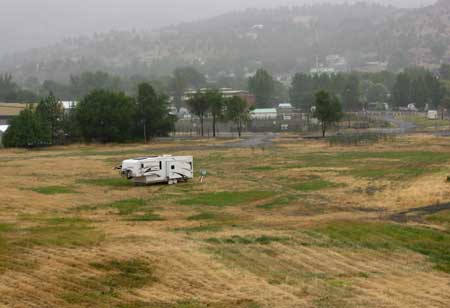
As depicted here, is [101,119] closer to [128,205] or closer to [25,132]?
[25,132]

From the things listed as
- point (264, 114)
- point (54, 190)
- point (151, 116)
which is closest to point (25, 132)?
point (151, 116)

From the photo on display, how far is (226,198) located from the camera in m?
32.6

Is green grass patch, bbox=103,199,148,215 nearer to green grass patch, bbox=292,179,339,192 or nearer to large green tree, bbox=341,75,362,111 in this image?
green grass patch, bbox=292,179,339,192

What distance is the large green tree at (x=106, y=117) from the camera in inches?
3361

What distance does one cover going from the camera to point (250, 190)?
35594 mm

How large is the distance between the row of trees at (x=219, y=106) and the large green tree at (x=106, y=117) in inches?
509

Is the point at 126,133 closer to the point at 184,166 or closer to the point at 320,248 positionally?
the point at 184,166

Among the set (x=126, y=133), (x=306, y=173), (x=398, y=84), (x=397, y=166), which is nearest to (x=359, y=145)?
(x=397, y=166)

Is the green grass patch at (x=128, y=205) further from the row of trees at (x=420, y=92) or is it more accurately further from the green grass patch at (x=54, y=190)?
the row of trees at (x=420, y=92)

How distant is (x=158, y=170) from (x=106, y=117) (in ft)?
160

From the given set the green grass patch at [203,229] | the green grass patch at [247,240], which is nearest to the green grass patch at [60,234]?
the green grass patch at [203,229]

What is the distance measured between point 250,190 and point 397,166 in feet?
49.9

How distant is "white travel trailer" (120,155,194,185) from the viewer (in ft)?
124

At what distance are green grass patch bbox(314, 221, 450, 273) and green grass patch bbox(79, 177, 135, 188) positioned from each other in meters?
17.8
